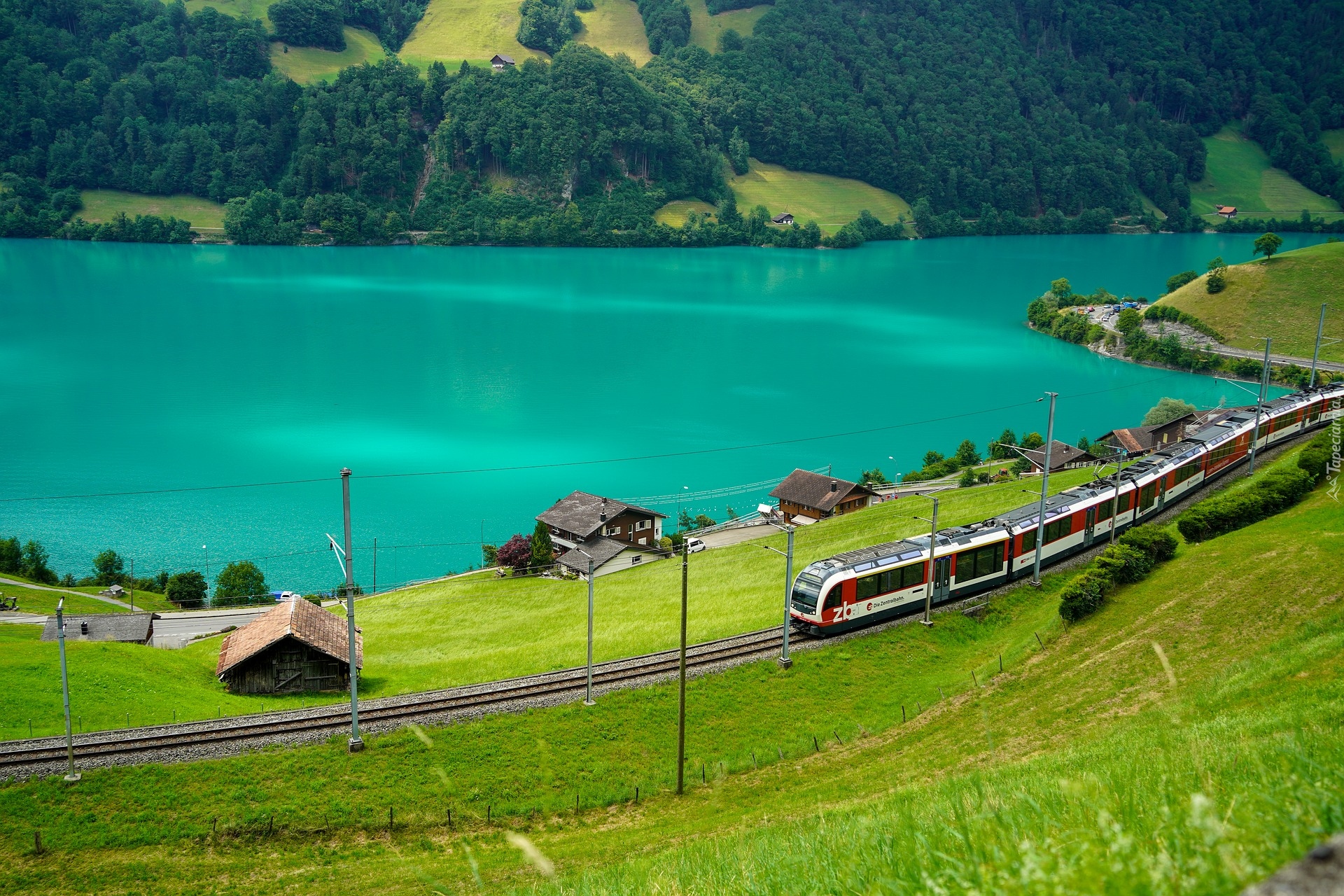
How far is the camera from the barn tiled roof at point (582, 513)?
52375mm

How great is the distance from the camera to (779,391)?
9375 centimetres

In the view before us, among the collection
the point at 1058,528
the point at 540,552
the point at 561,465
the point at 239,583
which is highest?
the point at 1058,528

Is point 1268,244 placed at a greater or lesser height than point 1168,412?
greater

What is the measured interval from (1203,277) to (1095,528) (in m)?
92.3

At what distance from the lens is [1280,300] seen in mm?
101562

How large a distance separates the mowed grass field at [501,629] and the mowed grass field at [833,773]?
187 inches

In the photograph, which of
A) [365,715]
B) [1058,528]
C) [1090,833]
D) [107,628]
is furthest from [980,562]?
[107,628]

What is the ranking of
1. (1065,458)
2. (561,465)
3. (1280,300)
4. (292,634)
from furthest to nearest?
1. (1280,300)
2. (561,465)
3. (1065,458)
4. (292,634)

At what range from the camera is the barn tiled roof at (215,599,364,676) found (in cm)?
2842

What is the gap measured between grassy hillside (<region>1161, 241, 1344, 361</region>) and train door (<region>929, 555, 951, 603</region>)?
8209 cm

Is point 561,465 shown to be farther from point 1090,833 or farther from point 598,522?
point 1090,833

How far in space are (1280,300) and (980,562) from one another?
91403mm

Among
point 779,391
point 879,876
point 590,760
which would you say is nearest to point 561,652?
point 590,760

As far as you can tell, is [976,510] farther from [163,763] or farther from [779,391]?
[779,391]
